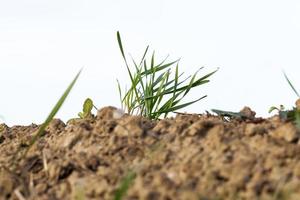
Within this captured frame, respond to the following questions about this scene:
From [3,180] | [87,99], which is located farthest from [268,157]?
[87,99]

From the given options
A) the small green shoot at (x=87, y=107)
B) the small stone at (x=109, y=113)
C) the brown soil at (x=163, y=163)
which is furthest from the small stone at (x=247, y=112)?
the small green shoot at (x=87, y=107)

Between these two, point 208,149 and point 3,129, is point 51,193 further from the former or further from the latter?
point 3,129

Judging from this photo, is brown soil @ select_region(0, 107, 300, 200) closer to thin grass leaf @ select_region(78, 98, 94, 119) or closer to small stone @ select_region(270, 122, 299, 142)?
small stone @ select_region(270, 122, 299, 142)

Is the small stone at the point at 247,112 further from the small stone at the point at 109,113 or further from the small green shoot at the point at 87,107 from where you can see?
the small green shoot at the point at 87,107

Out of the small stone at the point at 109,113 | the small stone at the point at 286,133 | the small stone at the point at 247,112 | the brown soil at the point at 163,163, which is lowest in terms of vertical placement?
the brown soil at the point at 163,163

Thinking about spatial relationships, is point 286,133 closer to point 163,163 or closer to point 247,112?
point 163,163

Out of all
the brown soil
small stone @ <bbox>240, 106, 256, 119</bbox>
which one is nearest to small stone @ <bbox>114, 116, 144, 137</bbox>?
the brown soil

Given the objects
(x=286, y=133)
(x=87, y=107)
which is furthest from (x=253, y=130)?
(x=87, y=107)

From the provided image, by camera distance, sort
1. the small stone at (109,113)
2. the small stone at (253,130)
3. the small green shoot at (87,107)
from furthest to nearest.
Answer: the small green shoot at (87,107), the small stone at (109,113), the small stone at (253,130)
